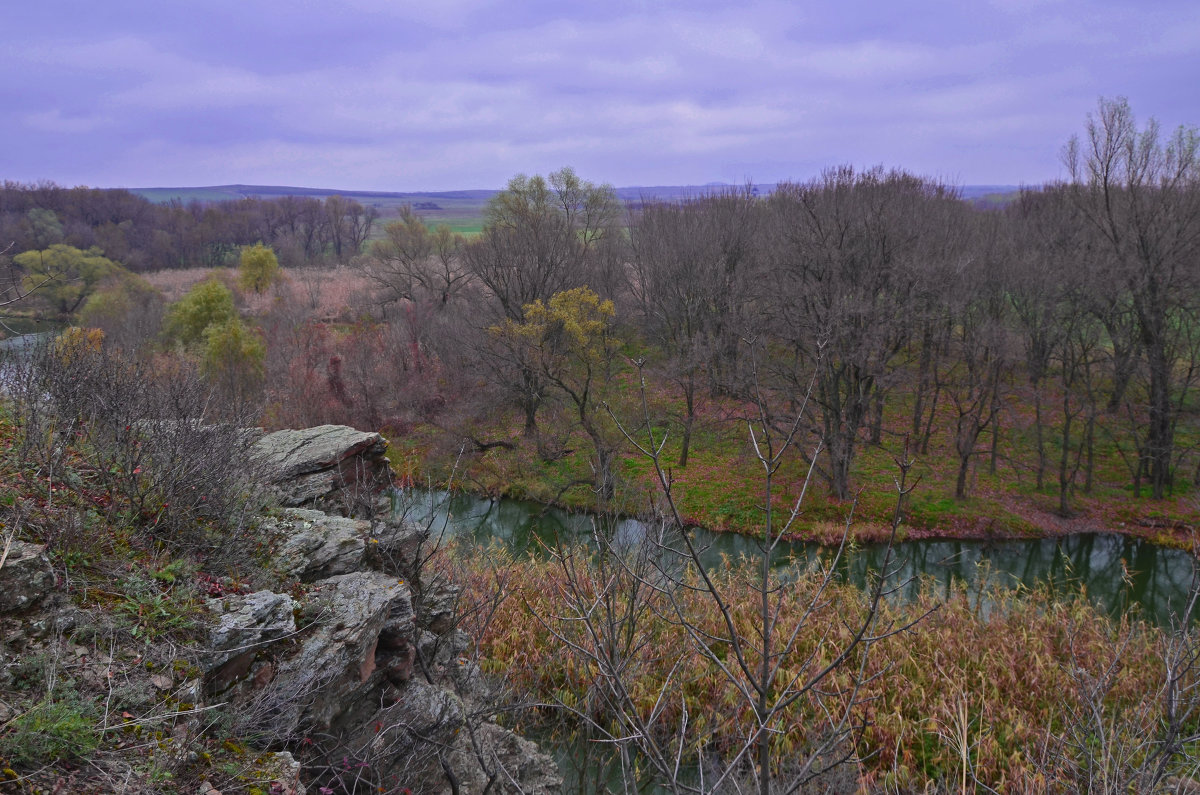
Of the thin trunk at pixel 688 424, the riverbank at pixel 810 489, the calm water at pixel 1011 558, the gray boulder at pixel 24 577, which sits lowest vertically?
the calm water at pixel 1011 558

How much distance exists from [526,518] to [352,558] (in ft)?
48.4

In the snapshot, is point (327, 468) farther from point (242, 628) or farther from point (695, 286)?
point (695, 286)

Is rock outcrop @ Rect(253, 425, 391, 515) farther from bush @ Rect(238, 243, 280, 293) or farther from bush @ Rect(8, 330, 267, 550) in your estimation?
bush @ Rect(238, 243, 280, 293)

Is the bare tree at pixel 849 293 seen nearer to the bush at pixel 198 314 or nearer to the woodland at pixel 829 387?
the woodland at pixel 829 387

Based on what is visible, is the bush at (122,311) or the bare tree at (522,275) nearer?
the bare tree at (522,275)

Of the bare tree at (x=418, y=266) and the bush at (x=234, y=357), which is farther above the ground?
the bare tree at (x=418, y=266)

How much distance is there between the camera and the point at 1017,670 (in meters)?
9.72

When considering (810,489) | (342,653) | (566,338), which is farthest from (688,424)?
(342,653)

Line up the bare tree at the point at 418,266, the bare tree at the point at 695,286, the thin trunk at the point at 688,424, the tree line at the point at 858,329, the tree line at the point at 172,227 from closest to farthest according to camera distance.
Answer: the tree line at the point at 858,329 < the thin trunk at the point at 688,424 < the bare tree at the point at 695,286 < the bare tree at the point at 418,266 < the tree line at the point at 172,227

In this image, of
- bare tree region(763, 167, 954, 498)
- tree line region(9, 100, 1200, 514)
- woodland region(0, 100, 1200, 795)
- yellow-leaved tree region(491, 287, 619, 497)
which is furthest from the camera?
yellow-leaved tree region(491, 287, 619, 497)

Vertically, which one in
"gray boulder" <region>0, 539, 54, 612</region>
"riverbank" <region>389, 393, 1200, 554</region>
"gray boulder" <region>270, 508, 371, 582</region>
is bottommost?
"riverbank" <region>389, 393, 1200, 554</region>

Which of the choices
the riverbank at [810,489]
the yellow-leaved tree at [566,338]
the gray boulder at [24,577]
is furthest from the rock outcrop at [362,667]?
the yellow-leaved tree at [566,338]

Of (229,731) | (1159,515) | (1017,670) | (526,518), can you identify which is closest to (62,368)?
(229,731)

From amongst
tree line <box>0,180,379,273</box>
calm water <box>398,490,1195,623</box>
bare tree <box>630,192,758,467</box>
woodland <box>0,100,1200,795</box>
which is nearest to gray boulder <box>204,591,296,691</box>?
woodland <box>0,100,1200,795</box>
